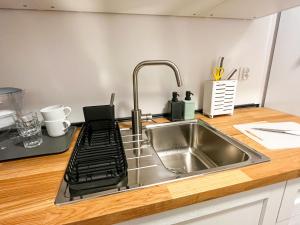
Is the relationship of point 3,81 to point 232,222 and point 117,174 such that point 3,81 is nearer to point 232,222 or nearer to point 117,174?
point 117,174

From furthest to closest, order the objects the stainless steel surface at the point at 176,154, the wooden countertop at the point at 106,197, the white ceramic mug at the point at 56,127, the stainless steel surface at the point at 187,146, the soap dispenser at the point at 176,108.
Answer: the soap dispenser at the point at 176,108 → the stainless steel surface at the point at 187,146 → the white ceramic mug at the point at 56,127 → the stainless steel surface at the point at 176,154 → the wooden countertop at the point at 106,197

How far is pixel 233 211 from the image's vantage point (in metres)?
0.56

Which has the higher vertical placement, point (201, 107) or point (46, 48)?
point (46, 48)

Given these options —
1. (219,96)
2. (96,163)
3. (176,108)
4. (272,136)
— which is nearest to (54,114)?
(96,163)

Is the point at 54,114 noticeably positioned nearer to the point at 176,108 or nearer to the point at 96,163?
the point at 96,163

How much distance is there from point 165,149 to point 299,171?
1.98 feet

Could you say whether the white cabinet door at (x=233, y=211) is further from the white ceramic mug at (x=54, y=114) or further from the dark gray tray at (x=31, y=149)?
the white ceramic mug at (x=54, y=114)

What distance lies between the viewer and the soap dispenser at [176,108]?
1.00 m

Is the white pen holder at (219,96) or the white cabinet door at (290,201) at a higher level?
the white pen holder at (219,96)

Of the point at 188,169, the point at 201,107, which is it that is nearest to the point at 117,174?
the point at 188,169

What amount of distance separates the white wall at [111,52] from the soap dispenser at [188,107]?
84 millimetres

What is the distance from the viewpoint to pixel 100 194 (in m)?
0.47

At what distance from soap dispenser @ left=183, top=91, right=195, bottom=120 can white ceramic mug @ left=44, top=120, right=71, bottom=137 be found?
640 mm

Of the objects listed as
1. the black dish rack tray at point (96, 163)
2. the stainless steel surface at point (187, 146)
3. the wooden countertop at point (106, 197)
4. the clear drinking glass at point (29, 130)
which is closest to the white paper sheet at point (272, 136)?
the wooden countertop at point (106, 197)
